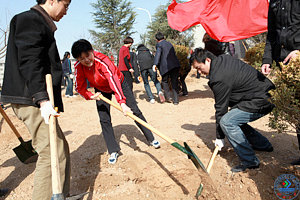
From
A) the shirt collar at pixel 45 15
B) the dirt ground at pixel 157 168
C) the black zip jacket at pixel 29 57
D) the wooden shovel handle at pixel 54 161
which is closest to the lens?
the wooden shovel handle at pixel 54 161

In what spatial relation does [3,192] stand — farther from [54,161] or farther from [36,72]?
[36,72]

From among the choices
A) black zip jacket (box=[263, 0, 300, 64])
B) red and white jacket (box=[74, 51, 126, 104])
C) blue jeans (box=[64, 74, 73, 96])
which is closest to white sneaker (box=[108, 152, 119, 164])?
red and white jacket (box=[74, 51, 126, 104])

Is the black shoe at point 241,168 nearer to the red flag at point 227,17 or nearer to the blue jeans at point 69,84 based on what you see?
the red flag at point 227,17

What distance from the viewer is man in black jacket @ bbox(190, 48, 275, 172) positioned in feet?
8.14

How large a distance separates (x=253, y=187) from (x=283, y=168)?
1.67ft

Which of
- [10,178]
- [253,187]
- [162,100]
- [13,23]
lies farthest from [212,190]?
[162,100]

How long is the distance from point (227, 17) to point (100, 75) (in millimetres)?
4756

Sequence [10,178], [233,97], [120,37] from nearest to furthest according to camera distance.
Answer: [233,97] < [10,178] < [120,37]

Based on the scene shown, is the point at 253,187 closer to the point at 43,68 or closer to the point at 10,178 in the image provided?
the point at 43,68

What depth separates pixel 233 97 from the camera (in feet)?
8.66

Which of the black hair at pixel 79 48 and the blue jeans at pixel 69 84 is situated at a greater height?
the black hair at pixel 79 48

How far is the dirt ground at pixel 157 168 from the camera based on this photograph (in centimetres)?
240

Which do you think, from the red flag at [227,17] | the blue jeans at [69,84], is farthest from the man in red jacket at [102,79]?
the blue jeans at [69,84]

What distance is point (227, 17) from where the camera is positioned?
19.6 feet
